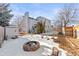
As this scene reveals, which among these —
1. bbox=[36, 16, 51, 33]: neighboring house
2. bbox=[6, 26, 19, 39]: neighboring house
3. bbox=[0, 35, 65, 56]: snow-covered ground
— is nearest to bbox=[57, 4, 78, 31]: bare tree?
bbox=[36, 16, 51, 33]: neighboring house

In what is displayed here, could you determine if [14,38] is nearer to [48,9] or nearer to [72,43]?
[48,9]

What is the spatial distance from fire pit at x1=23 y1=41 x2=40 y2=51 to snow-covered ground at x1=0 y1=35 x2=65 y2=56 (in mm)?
28

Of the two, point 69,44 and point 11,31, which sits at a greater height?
point 11,31

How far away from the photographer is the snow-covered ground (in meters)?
1.38

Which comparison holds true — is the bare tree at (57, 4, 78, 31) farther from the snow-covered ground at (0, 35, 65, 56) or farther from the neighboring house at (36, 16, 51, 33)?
the snow-covered ground at (0, 35, 65, 56)

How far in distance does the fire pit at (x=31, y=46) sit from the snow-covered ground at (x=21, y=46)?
0.09 feet

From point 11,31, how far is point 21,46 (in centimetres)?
17

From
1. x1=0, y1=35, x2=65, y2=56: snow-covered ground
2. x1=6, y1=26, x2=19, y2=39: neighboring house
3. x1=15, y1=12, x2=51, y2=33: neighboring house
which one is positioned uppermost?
x1=15, y1=12, x2=51, y2=33: neighboring house

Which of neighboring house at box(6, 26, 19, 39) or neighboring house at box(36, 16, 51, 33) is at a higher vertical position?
neighboring house at box(36, 16, 51, 33)

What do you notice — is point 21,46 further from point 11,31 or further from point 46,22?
point 46,22

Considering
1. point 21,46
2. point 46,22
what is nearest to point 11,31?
point 21,46

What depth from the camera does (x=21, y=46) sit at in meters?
1.39

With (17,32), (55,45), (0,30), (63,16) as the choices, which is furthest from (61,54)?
(0,30)

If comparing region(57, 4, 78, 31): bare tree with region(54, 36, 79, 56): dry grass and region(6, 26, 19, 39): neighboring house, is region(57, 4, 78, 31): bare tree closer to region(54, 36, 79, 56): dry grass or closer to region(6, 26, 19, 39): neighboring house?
region(54, 36, 79, 56): dry grass
